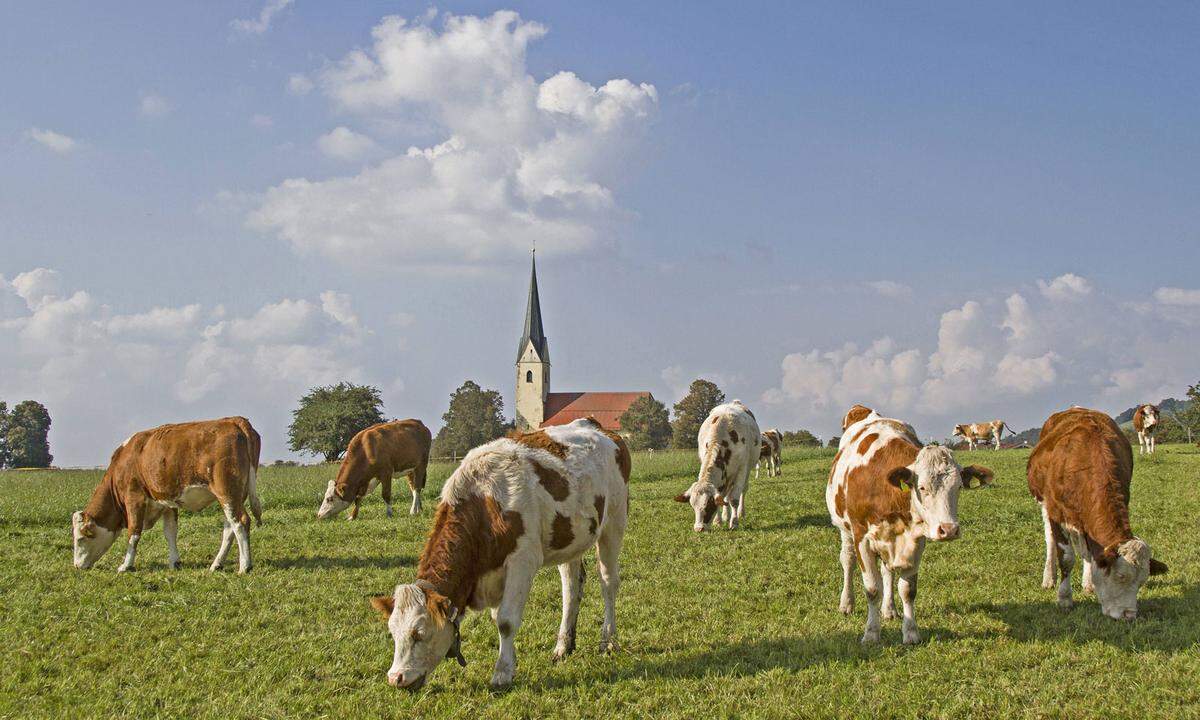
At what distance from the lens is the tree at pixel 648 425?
10612 centimetres

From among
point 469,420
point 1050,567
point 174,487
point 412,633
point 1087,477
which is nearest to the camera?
point 412,633

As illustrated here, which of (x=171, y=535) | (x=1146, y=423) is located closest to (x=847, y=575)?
(x=171, y=535)

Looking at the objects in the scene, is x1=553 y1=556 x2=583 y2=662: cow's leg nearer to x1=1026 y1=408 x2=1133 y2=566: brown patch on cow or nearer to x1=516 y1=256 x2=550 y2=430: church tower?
x1=1026 y1=408 x2=1133 y2=566: brown patch on cow

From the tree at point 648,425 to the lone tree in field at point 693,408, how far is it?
4.83m

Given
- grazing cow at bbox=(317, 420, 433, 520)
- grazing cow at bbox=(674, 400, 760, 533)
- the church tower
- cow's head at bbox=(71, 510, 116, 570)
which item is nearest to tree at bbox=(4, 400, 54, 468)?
the church tower

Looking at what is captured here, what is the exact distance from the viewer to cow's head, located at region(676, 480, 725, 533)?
1546cm

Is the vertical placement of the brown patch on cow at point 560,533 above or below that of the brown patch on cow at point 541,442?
below

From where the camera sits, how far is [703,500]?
1546cm

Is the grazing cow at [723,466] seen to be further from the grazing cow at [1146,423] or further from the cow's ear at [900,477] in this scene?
the grazing cow at [1146,423]

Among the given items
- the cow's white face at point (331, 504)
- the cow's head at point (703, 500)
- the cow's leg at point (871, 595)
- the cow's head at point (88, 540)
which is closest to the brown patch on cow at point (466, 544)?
the cow's leg at point (871, 595)

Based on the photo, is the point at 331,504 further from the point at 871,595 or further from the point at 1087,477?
the point at 1087,477

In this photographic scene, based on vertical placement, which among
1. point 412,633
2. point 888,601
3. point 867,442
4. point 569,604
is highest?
point 867,442

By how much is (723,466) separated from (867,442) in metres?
6.76

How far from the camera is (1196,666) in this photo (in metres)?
7.27
